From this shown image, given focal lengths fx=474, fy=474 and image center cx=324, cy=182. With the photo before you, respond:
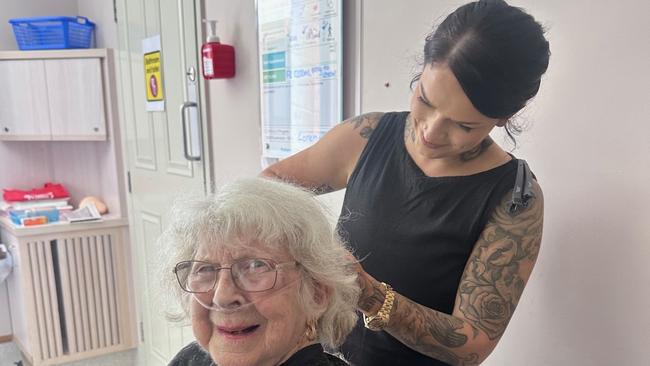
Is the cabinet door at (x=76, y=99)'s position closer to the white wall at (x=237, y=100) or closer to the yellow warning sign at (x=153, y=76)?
the yellow warning sign at (x=153, y=76)

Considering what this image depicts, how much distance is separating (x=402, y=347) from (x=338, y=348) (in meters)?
0.15

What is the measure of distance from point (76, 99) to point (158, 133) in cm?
87

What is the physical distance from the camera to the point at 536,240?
95 centimetres

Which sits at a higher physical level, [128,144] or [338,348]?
[128,144]

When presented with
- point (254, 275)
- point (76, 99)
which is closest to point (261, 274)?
point (254, 275)

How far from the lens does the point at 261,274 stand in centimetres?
86

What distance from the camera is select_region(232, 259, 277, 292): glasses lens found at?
0.85m

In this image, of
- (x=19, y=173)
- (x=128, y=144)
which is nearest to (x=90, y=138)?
(x=128, y=144)

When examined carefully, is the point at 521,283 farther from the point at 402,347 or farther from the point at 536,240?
the point at 402,347

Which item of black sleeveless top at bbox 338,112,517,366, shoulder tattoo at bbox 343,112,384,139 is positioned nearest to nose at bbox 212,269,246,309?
black sleeveless top at bbox 338,112,517,366

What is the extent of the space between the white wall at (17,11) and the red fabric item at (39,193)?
1.04 m

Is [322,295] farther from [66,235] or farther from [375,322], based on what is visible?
[66,235]

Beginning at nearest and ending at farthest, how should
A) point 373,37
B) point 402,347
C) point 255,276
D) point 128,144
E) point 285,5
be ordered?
point 255,276 < point 402,347 < point 373,37 < point 285,5 < point 128,144

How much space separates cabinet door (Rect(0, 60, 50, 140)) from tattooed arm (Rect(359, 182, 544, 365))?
10.2 ft
